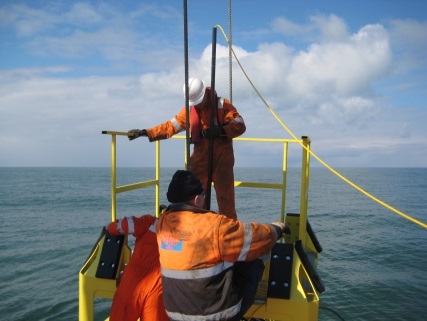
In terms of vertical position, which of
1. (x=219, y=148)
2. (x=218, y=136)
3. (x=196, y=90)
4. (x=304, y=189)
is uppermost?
(x=196, y=90)

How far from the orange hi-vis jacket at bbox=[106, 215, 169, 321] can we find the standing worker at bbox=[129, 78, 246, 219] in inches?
46.3

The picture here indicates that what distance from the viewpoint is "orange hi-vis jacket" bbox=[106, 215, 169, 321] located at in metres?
2.68

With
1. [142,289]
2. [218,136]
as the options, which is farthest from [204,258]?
[218,136]

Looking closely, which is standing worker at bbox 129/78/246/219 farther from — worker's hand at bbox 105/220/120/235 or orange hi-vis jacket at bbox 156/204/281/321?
orange hi-vis jacket at bbox 156/204/281/321

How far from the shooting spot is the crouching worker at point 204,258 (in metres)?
2.12

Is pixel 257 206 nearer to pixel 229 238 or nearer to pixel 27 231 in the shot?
pixel 27 231

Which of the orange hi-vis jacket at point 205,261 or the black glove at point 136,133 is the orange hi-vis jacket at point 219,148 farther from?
the orange hi-vis jacket at point 205,261

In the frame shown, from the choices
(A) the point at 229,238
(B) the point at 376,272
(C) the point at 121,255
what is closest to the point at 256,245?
(A) the point at 229,238

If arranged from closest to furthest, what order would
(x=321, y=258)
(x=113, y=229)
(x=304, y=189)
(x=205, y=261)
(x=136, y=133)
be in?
(x=205, y=261) → (x=113, y=229) → (x=304, y=189) → (x=136, y=133) → (x=321, y=258)

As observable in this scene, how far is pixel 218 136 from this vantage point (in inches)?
143

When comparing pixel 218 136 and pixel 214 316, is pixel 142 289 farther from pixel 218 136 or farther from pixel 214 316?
pixel 218 136

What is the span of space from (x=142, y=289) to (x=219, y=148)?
1708 mm

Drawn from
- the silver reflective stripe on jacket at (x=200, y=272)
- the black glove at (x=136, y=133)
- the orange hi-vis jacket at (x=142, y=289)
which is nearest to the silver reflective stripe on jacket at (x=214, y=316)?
the silver reflective stripe on jacket at (x=200, y=272)

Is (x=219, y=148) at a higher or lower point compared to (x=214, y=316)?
higher
